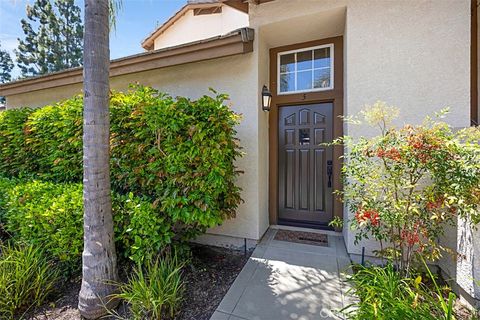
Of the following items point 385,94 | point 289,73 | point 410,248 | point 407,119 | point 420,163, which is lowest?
point 410,248

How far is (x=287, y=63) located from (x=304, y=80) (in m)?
0.51

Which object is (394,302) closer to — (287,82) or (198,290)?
(198,290)

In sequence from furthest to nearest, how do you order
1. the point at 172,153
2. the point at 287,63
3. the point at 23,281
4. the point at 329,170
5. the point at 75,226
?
the point at 287,63, the point at 329,170, the point at 172,153, the point at 75,226, the point at 23,281

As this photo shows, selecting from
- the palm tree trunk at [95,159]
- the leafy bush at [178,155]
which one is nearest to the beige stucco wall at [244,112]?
the leafy bush at [178,155]

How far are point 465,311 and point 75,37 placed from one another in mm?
23484

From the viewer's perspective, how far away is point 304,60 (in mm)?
4348

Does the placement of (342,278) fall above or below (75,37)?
below

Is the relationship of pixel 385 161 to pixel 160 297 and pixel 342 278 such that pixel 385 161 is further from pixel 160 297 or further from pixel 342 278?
pixel 160 297

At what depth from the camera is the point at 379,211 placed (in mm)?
2471

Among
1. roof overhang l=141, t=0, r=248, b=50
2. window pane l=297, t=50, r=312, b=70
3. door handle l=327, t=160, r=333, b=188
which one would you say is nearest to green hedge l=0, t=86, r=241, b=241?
door handle l=327, t=160, r=333, b=188

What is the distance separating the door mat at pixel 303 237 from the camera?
12.8ft

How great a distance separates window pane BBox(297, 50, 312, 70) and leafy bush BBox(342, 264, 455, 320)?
3580 millimetres

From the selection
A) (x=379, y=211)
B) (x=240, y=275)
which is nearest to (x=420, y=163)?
(x=379, y=211)

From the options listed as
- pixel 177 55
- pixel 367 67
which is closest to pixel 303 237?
pixel 367 67
